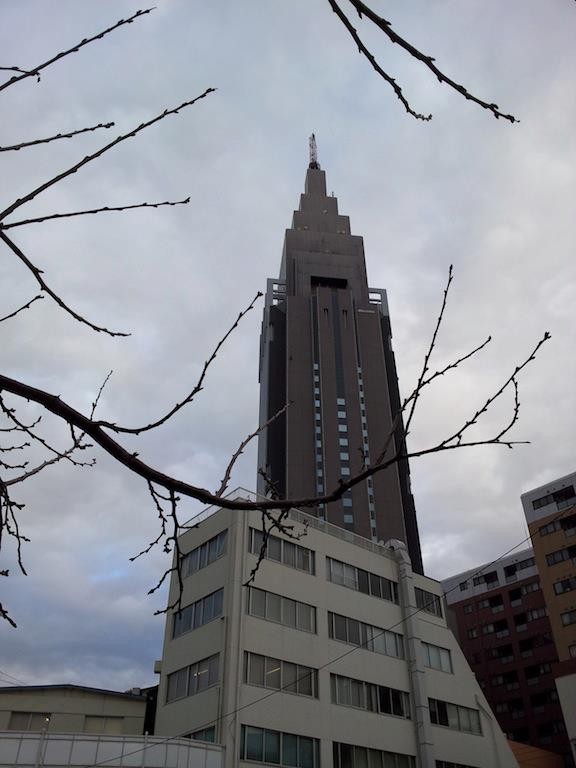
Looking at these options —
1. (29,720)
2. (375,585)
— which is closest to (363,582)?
(375,585)

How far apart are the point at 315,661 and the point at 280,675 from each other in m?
1.87

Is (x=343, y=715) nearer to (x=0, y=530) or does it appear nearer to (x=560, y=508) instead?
(x=0, y=530)

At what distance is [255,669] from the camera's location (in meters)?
23.3

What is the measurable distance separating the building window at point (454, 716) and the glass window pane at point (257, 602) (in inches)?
375

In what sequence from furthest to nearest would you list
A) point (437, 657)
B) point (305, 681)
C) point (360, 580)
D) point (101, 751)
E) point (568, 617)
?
1. point (568, 617)
2. point (437, 657)
3. point (360, 580)
4. point (305, 681)
5. point (101, 751)

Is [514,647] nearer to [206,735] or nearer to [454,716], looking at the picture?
[454,716]

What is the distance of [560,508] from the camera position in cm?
4928

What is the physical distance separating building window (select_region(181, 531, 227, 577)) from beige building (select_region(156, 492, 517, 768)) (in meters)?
0.07

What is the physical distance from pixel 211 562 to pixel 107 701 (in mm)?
8379

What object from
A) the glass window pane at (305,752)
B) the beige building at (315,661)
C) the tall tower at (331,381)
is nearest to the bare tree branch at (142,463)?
the beige building at (315,661)

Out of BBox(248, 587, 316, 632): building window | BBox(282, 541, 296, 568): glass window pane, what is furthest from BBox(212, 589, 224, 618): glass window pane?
BBox(282, 541, 296, 568): glass window pane

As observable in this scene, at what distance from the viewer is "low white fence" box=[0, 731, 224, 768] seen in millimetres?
18516

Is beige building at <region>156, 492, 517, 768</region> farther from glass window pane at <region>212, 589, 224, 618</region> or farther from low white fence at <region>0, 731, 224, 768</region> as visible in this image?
low white fence at <region>0, 731, 224, 768</region>

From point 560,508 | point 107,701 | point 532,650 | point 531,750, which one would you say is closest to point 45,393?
point 107,701
